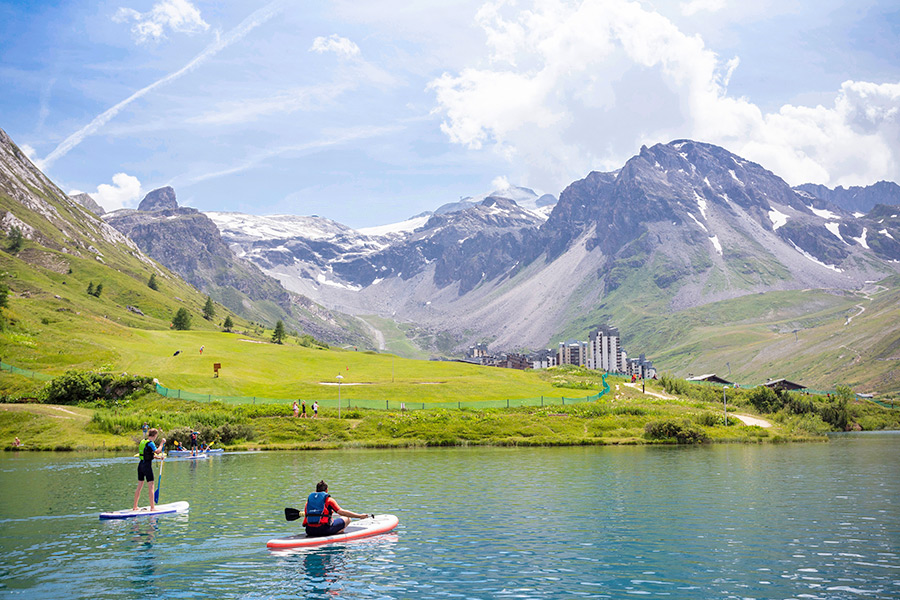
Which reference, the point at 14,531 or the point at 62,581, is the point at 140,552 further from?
the point at 14,531

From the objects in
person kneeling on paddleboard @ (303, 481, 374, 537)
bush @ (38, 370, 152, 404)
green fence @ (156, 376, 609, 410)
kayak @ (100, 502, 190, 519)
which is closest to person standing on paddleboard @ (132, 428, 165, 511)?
kayak @ (100, 502, 190, 519)

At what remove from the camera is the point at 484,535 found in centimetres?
3291

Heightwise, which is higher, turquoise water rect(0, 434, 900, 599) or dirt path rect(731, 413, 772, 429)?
dirt path rect(731, 413, 772, 429)

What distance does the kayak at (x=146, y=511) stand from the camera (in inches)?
1481

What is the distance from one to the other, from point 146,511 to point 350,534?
14.2 m

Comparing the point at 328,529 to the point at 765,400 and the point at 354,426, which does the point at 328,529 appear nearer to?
Result: the point at 354,426

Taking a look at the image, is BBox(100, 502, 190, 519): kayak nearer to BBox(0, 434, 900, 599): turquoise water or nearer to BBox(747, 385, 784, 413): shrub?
BBox(0, 434, 900, 599): turquoise water

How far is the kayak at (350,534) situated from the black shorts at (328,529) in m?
0.18

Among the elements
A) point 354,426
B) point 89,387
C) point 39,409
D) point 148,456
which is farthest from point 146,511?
point 89,387

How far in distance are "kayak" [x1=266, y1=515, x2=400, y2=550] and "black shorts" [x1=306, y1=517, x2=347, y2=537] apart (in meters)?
0.18

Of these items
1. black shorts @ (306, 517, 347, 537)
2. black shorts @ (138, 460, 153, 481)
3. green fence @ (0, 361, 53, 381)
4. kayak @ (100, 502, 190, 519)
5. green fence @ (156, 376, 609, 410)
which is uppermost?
green fence @ (0, 361, 53, 381)

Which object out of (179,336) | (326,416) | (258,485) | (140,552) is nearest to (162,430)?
(326,416)

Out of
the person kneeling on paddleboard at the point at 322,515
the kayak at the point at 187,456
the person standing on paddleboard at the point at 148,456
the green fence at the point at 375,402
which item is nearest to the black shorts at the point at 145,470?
the person standing on paddleboard at the point at 148,456

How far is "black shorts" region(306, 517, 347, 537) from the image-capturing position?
3127 cm
